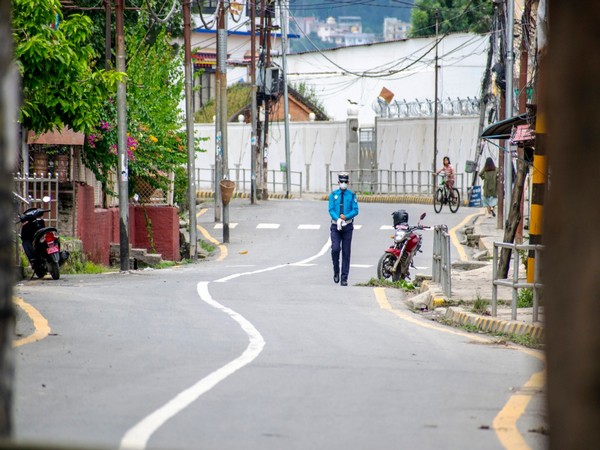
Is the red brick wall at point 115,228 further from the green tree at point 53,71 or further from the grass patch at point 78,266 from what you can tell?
the green tree at point 53,71

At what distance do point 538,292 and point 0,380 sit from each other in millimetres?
10792

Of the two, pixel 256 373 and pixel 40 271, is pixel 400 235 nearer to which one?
pixel 40 271

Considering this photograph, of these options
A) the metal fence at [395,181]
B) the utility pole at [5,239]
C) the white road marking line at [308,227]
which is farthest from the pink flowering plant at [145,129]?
the utility pole at [5,239]

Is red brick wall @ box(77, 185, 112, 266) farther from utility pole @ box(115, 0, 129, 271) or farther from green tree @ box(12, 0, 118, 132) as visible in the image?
green tree @ box(12, 0, 118, 132)

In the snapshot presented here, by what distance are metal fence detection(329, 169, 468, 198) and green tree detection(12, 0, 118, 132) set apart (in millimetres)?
33664

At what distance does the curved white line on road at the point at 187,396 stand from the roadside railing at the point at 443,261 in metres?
4.77

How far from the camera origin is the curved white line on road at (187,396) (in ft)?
23.3

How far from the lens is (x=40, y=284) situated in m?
19.2

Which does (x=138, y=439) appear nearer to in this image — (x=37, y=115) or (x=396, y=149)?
Result: (x=37, y=115)

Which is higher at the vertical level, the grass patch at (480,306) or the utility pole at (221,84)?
the utility pole at (221,84)

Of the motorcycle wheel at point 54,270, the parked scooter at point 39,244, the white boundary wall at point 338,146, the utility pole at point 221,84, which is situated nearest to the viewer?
the parked scooter at point 39,244

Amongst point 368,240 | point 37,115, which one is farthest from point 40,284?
Answer: point 368,240

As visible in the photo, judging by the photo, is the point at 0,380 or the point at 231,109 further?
the point at 231,109

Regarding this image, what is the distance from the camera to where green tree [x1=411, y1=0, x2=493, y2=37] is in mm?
66562
